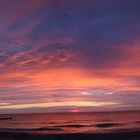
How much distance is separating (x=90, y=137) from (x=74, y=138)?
1.98 m

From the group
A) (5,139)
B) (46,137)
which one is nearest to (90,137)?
(46,137)

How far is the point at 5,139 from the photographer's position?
3675 cm

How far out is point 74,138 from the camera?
36281 millimetres

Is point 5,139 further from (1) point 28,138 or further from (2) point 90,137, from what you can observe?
(2) point 90,137

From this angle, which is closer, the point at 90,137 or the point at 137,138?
the point at 137,138

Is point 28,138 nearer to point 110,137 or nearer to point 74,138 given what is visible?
point 74,138

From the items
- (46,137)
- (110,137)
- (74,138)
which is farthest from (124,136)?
(46,137)

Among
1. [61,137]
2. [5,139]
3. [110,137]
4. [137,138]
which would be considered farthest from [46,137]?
[137,138]

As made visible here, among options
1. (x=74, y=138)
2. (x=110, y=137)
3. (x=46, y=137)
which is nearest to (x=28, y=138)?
(x=46, y=137)

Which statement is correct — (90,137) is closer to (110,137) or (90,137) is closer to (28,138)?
(110,137)

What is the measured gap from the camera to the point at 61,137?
3716 centimetres

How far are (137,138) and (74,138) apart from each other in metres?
6.72

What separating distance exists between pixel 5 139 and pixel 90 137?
9399 mm

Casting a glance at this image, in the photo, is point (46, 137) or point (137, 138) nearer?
point (137, 138)
